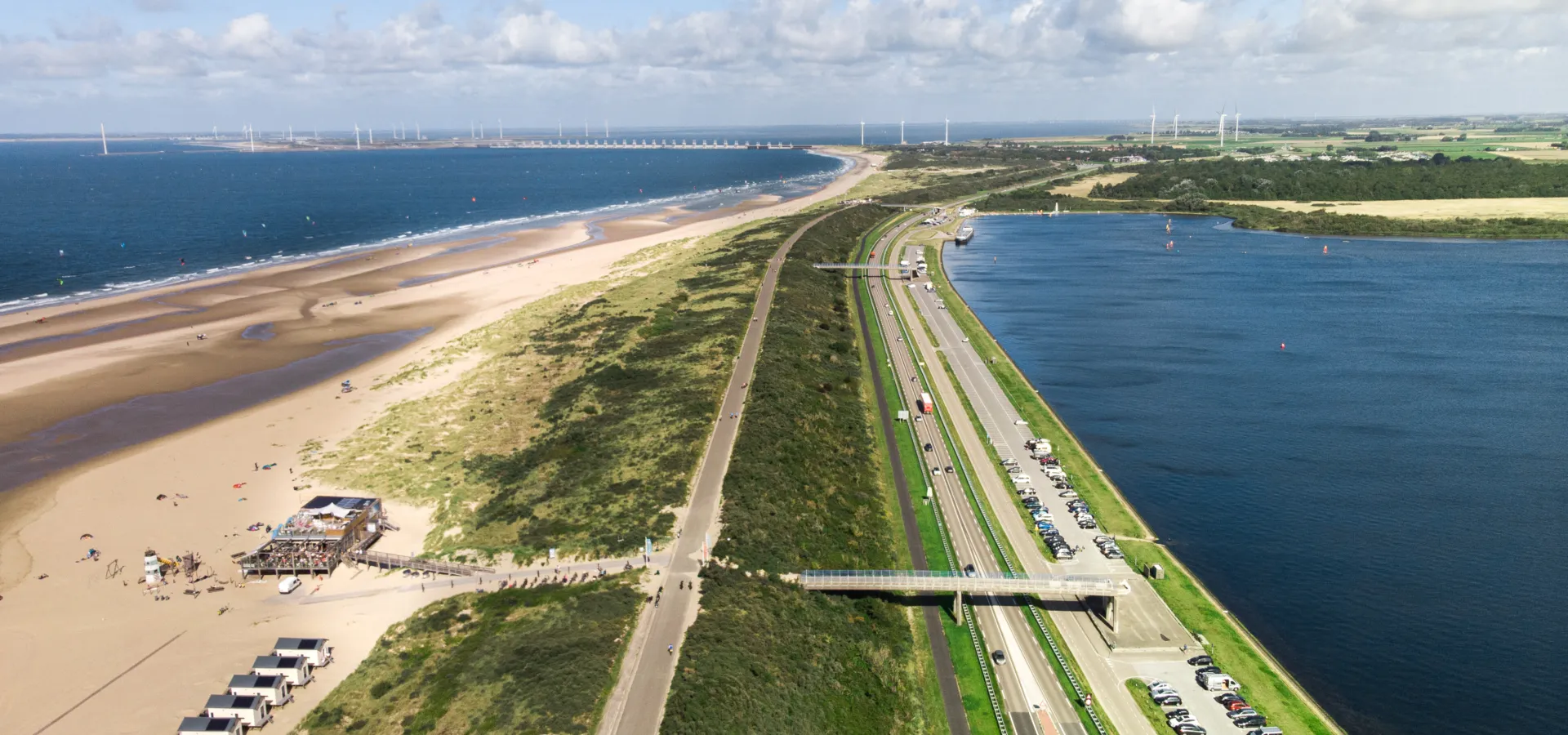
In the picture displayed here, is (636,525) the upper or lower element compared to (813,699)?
upper

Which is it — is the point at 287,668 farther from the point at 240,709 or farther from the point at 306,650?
the point at 240,709

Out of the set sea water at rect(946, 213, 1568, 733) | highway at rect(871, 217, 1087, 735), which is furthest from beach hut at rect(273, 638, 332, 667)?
sea water at rect(946, 213, 1568, 733)

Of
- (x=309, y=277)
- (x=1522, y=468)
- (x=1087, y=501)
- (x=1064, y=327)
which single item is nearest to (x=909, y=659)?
(x=1087, y=501)

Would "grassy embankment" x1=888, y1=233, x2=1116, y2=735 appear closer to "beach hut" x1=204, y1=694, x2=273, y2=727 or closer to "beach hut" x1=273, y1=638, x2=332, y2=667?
"beach hut" x1=273, y1=638, x2=332, y2=667

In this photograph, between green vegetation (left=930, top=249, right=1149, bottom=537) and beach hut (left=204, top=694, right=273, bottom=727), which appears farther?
green vegetation (left=930, top=249, right=1149, bottom=537)

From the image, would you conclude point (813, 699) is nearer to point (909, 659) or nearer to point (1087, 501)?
point (909, 659)

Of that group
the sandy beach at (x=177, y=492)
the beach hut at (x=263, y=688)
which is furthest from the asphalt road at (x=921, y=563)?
the beach hut at (x=263, y=688)

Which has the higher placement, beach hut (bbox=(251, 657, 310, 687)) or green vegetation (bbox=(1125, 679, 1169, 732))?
beach hut (bbox=(251, 657, 310, 687))
